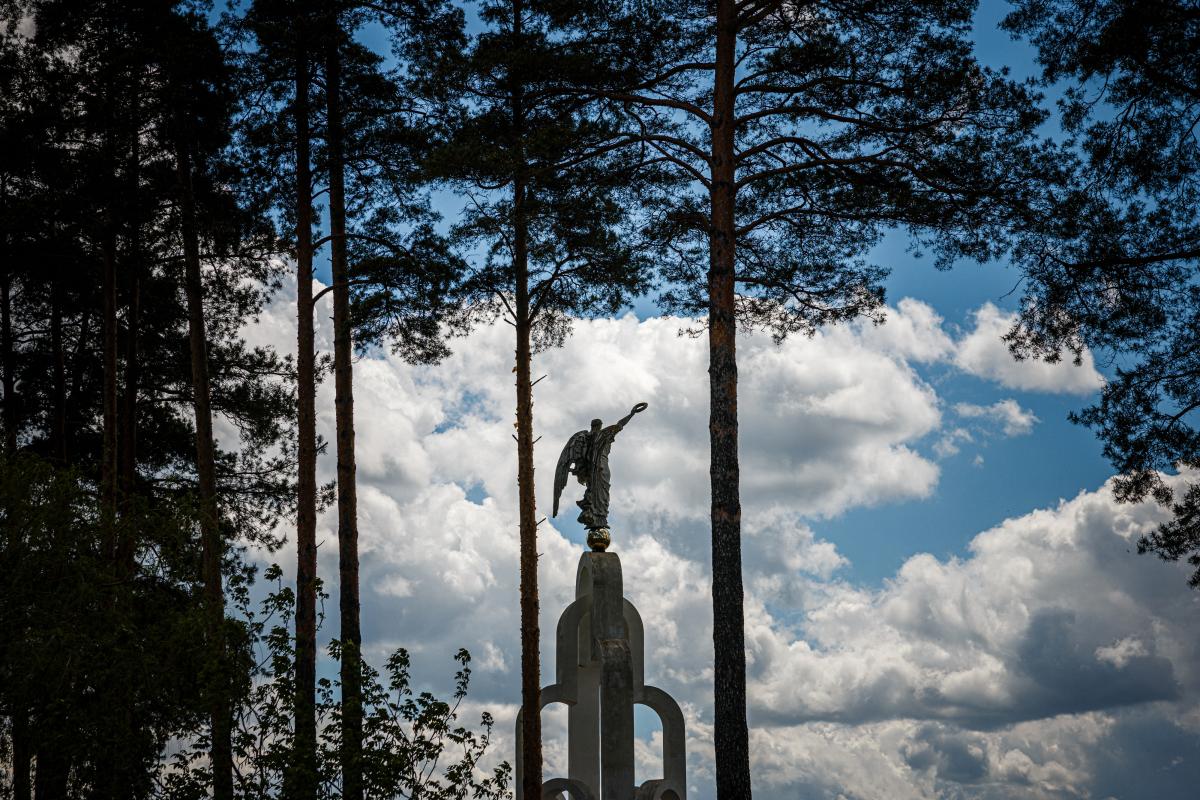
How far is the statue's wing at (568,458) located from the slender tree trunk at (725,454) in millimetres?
3097

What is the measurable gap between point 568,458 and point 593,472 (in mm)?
341

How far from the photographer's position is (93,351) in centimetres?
1927

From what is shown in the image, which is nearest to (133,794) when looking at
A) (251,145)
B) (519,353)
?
(519,353)

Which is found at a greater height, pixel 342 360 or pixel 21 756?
pixel 342 360

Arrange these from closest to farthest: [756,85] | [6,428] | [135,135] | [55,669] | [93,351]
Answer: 1. [55,669]
2. [756,85]
3. [135,135]
4. [6,428]
5. [93,351]

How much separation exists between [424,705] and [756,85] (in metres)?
7.07

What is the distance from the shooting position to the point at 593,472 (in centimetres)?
1439

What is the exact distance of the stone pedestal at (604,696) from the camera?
13.5 m

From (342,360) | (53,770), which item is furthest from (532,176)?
(53,770)

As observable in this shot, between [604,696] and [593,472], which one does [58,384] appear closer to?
[593,472]

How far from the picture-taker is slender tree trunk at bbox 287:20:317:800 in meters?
13.3

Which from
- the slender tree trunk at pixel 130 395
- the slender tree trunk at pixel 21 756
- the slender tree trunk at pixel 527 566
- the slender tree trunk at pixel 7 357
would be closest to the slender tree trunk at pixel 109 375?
the slender tree trunk at pixel 130 395

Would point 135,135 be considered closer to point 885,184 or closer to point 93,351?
point 93,351

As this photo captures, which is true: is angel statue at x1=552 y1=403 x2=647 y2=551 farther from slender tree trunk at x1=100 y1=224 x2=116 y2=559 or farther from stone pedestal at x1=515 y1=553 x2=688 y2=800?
slender tree trunk at x1=100 y1=224 x2=116 y2=559
